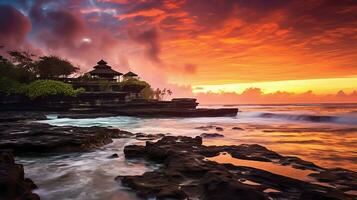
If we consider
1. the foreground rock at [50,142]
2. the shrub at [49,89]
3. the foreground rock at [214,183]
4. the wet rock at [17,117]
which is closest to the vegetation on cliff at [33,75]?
the shrub at [49,89]

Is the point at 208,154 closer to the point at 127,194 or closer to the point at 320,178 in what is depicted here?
the point at 320,178

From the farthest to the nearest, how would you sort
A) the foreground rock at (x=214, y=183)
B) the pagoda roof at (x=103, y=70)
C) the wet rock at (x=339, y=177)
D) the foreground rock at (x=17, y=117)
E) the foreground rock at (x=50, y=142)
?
the pagoda roof at (x=103, y=70), the foreground rock at (x=17, y=117), the foreground rock at (x=50, y=142), the wet rock at (x=339, y=177), the foreground rock at (x=214, y=183)

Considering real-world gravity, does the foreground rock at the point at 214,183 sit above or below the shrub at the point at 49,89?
below

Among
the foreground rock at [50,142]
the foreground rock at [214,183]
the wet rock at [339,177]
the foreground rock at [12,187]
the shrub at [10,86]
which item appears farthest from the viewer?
the shrub at [10,86]

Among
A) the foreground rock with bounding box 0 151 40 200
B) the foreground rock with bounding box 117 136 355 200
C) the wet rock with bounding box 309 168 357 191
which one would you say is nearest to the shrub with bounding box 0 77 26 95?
the foreground rock with bounding box 117 136 355 200

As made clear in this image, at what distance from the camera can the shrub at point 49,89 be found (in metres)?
36.7

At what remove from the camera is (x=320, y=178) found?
6.50 meters

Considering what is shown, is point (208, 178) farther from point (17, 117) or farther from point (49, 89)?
point (49, 89)

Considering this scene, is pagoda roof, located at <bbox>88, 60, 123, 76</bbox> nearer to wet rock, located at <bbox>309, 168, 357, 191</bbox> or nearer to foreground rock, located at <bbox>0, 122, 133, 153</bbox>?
foreground rock, located at <bbox>0, 122, 133, 153</bbox>

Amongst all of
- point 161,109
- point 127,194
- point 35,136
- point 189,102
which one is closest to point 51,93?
point 161,109

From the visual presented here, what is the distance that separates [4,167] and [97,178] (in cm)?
224

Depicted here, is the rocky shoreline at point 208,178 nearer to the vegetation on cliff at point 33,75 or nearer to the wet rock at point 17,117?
the wet rock at point 17,117

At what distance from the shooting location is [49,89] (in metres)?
36.9

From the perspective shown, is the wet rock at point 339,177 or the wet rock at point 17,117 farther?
the wet rock at point 17,117
